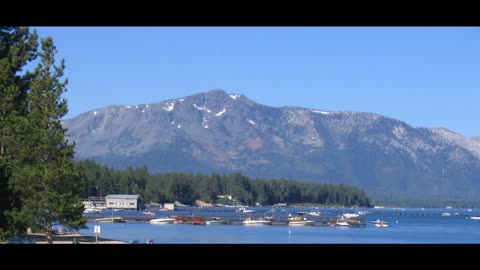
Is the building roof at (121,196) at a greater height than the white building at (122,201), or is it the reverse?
the building roof at (121,196)

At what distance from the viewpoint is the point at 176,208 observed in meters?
191

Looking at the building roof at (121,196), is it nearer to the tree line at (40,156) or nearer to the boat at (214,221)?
the boat at (214,221)

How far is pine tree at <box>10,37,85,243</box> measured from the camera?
41625 mm

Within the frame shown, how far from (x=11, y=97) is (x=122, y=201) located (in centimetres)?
12405

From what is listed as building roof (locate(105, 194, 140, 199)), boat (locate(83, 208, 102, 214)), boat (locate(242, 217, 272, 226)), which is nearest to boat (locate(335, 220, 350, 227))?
boat (locate(242, 217, 272, 226))

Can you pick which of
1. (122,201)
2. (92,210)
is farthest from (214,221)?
(122,201)

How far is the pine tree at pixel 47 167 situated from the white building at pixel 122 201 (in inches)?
4576

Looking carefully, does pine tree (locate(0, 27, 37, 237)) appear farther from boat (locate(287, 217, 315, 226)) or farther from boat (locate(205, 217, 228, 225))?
boat (locate(287, 217, 315, 226))

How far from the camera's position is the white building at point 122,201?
159875 millimetres

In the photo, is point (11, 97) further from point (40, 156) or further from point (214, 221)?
point (214, 221)

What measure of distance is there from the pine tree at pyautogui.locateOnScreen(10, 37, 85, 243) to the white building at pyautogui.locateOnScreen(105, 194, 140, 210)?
11622cm

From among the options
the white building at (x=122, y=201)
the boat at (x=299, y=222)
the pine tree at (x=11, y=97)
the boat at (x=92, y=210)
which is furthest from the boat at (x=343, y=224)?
the pine tree at (x=11, y=97)
